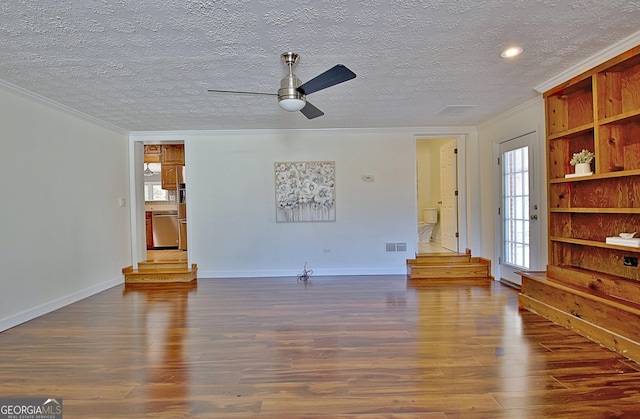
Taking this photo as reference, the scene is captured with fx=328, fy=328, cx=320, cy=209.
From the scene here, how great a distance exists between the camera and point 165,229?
7.96 metres

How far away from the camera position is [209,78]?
3.11 m

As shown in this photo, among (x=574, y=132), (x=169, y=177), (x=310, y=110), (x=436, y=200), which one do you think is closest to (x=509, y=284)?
(x=574, y=132)

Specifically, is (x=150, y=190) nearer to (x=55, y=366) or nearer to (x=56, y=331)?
(x=56, y=331)

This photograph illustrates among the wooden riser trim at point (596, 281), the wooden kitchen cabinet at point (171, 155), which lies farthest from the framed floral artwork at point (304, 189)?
the wooden kitchen cabinet at point (171, 155)

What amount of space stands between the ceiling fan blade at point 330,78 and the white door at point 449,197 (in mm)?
3916

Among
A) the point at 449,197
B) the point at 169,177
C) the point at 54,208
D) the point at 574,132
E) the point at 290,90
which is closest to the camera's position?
the point at 290,90

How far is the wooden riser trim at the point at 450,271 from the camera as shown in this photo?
518 cm

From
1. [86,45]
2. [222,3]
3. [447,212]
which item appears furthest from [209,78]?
[447,212]

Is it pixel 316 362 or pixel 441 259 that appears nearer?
pixel 316 362

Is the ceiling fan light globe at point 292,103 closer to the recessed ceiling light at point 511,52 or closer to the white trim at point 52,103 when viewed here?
the recessed ceiling light at point 511,52

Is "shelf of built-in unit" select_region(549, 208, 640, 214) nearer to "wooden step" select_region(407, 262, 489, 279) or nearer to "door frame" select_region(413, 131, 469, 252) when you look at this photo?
"wooden step" select_region(407, 262, 489, 279)

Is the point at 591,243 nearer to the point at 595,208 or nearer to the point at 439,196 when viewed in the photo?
the point at 595,208

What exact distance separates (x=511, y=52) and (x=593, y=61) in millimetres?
846

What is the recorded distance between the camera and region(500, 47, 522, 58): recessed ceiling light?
2.63m
